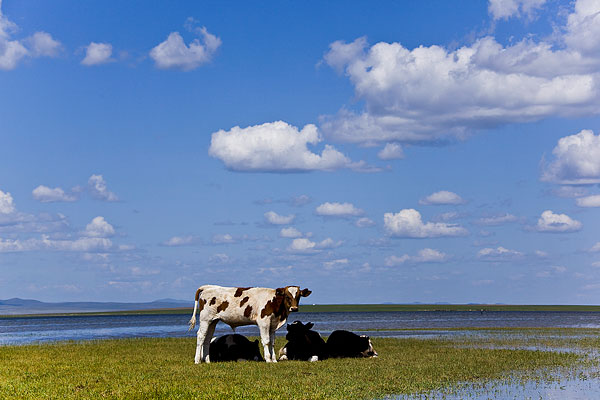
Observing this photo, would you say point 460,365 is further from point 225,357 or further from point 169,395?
point 169,395

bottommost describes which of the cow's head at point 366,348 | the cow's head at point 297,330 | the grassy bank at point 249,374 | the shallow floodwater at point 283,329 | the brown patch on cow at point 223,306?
the shallow floodwater at point 283,329

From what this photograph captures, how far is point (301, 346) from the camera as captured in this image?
2645 centimetres

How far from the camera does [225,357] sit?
2605 centimetres

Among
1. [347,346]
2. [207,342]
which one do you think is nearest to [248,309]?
[207,342]

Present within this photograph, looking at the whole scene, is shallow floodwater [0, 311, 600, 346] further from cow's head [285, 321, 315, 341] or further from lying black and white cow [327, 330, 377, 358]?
cow's head [285, 321, 315, 341]

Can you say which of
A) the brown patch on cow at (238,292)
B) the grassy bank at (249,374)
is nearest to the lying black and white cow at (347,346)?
the grassy bank at (249,374)

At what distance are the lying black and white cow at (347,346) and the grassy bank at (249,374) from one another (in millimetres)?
734

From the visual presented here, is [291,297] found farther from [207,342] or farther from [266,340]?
[207,342]

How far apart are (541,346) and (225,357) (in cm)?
1922

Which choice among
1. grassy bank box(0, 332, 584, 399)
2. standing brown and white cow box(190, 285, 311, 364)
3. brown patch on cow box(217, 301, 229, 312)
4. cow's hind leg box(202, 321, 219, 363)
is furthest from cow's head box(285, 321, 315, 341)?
cow's hind leg box(202, 321, 219, 363)

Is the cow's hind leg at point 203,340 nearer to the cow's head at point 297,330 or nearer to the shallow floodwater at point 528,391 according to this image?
the cow's head at point 297,330

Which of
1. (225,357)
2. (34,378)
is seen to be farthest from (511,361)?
(34,378)

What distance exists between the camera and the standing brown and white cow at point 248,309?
25.2m

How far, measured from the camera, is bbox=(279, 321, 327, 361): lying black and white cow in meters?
26.3
